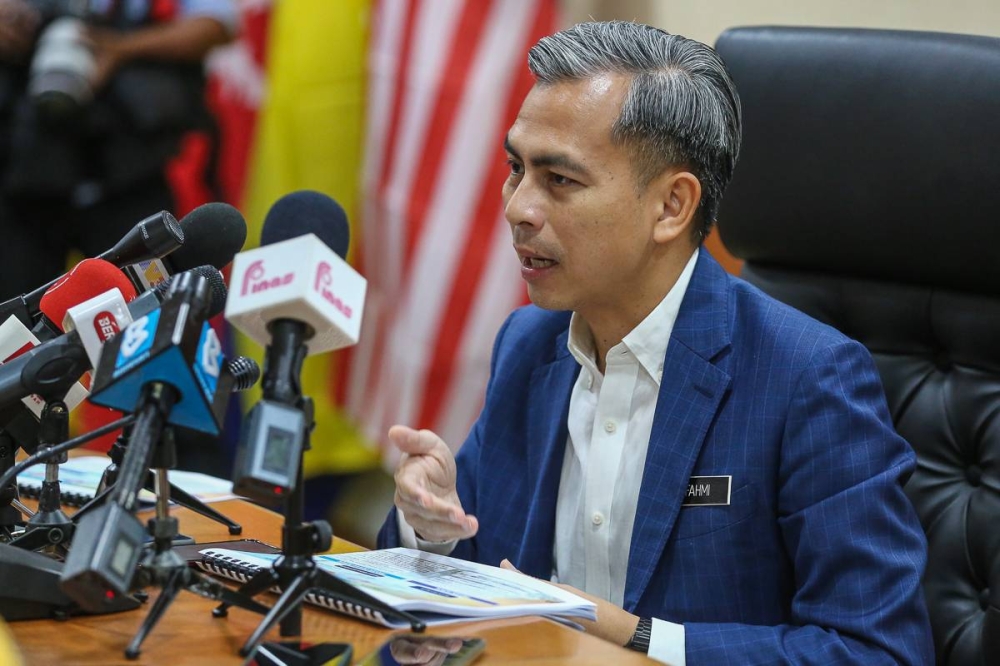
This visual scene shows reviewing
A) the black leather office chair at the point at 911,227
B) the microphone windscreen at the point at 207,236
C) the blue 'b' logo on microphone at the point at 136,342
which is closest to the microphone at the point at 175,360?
the blue 'b' logo on microphone at the point at 136,342

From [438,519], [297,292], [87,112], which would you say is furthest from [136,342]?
[87,112]

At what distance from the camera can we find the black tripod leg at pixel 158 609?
0.99 meters

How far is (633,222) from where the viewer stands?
150 cm

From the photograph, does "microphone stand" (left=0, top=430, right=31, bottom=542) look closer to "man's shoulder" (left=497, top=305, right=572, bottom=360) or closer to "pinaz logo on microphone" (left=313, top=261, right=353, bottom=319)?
"pinaz logo on microphone" (left=313, top=261, right=353, bottom=319)

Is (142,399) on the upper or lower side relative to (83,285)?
lower

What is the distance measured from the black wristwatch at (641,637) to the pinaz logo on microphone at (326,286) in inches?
20.6

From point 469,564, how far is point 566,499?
28 cm

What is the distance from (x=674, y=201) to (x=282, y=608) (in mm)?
779

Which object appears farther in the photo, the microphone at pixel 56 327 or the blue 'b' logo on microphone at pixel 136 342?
the microphone at pixel 56 327

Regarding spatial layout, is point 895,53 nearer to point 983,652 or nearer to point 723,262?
point 983,652

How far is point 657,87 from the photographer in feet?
4.80

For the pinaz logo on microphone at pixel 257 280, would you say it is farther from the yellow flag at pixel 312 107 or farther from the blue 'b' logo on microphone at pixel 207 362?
the yellow flag at pixel 312 107

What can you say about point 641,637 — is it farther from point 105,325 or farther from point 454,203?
point 454,203

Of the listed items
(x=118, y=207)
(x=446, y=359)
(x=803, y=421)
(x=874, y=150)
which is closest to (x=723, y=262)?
(x=446, y=359)
